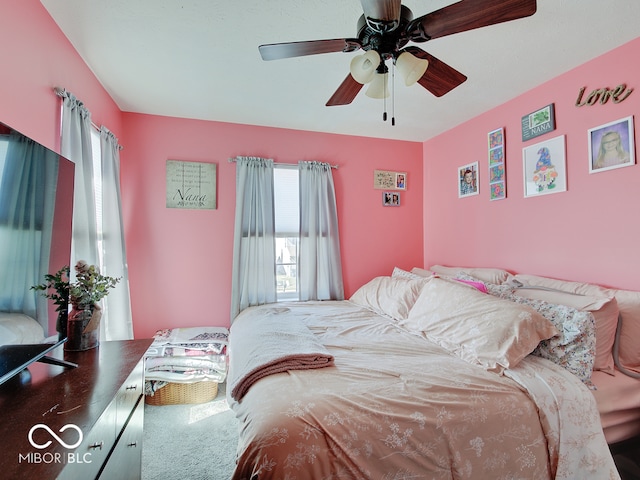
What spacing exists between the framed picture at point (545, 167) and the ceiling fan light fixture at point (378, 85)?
1.45 meters

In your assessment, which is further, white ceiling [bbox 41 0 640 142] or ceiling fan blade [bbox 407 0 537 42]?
white ceiling [bbox 41 0 640 142]

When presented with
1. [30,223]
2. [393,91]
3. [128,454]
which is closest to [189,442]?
[128,454]

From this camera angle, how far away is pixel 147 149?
2.78 m

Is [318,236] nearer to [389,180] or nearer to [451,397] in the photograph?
[389,180]

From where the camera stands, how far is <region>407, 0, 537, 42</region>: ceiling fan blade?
3.52 ft

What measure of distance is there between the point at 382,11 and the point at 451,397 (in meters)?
1.57

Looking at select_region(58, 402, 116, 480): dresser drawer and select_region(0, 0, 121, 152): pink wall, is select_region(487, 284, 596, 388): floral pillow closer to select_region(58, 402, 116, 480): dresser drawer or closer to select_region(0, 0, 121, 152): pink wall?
select_region(58, 402, 116, 480): dresser drawer

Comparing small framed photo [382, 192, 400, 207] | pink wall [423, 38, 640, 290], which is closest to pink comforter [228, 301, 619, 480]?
pink wall [423, 38, 640, 290]

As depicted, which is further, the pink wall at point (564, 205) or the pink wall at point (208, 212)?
the pink wall at point (208, 212)

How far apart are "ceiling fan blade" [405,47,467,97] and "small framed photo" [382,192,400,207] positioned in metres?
1.78

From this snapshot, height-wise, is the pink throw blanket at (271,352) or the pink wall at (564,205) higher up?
the pink wall at (564,205)

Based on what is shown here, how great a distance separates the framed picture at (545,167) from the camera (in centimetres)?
210

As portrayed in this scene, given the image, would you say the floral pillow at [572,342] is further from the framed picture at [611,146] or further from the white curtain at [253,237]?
the white curtain at [253,237]

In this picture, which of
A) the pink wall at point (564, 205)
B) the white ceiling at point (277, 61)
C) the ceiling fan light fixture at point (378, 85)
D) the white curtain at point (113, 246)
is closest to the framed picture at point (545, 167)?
the pink wall at point (564, 205)
